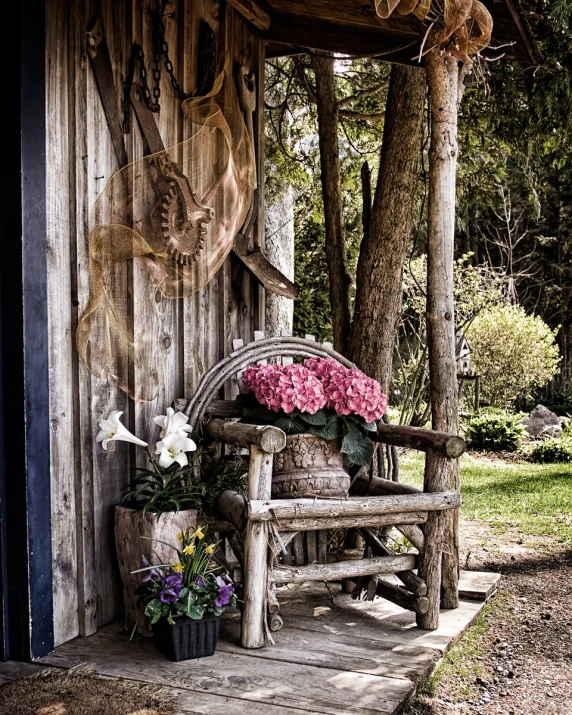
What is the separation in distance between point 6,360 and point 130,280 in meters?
0.72

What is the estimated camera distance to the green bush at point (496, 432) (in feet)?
31.5

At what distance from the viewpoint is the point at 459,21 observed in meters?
3.52

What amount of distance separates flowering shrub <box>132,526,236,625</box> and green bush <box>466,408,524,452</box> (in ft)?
23.3

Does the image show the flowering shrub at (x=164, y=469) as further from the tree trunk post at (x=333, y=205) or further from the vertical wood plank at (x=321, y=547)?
the tree trunk post at (x=333, y=205)

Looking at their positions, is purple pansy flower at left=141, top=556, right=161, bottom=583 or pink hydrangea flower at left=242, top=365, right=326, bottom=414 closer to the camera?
purple pansy flower at left=141, top=556, right=161, bottom=583

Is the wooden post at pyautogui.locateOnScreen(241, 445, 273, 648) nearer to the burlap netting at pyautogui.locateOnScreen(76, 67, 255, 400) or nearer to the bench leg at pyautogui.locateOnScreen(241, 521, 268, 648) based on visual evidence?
the bench leg at pyautogui.locateOnScreen(241, 521, 268, 648)

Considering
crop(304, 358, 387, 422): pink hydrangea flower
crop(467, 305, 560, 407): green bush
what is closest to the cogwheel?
crop(304, 358, 387, 422): pink hydrangea flower

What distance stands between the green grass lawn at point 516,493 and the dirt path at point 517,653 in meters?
0.81

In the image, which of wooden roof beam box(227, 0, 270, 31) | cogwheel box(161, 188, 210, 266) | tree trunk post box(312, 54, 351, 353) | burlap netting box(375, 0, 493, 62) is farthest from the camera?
tree trunk post box(312, 54, 351, 353)

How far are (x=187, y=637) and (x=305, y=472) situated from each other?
2.63 feet

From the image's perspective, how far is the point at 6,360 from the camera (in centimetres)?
281

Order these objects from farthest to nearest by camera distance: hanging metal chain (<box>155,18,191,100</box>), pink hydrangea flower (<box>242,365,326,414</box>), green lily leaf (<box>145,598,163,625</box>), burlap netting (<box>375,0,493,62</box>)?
hanging metal chain (<box>155,18,191,100</box>), burlap netting (<box>375,0,493,62</box>), pink hydrangea flower (<box>242,365,326,414</box>), green lily leaf (<box>145,598,163,625</box>)

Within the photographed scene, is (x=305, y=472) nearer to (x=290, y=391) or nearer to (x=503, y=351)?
(x=290, y=391)

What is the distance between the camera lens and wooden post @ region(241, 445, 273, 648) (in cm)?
296
